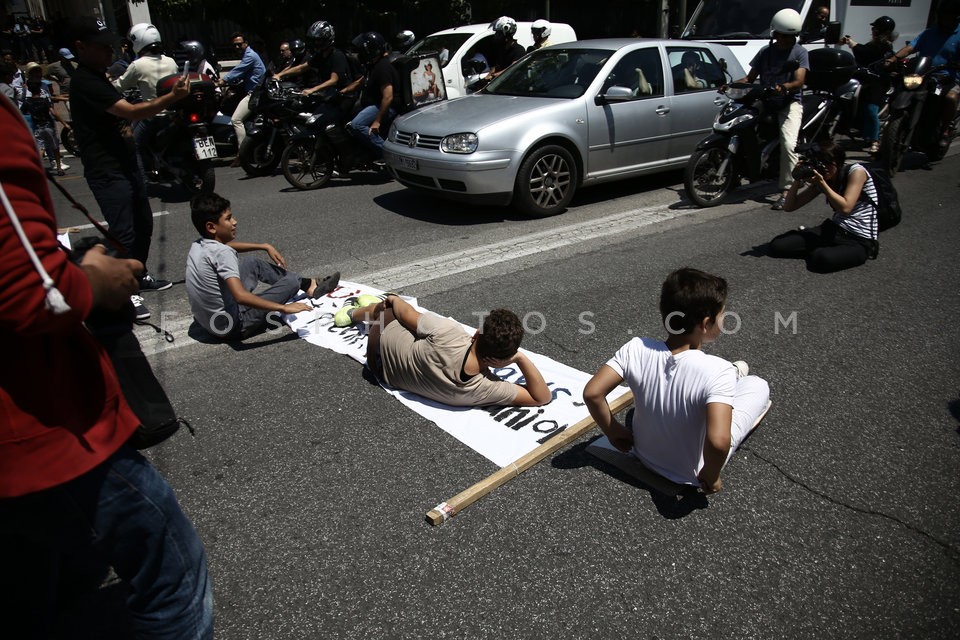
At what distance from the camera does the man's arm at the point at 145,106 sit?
4805 mm

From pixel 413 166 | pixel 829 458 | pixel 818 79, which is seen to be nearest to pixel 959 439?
pixel 829 458

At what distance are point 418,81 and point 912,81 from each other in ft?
21.4

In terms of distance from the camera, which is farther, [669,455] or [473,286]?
[473,286]

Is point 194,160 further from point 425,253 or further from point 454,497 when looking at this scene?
point 454,497

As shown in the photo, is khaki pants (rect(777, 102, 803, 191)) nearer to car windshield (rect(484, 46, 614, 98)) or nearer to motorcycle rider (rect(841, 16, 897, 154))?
car windshield (rect(484, 46, 614, 98))

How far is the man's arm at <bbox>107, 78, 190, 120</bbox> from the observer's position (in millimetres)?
4805

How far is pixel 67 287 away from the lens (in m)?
1.42

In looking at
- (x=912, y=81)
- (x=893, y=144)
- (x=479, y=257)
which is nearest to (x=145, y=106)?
(x=479, y=257)

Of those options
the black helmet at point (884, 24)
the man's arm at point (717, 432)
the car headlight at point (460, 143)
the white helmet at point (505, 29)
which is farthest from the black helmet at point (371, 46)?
the man's arm at point (717, 432)

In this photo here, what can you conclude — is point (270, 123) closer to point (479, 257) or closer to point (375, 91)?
point (375, 91)

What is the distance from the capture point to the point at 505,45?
448 inches

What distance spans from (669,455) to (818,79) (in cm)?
745

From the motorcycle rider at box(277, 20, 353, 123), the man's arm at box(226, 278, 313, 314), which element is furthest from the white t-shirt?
the motorcycle rider at box(277, 20, 353, 123)

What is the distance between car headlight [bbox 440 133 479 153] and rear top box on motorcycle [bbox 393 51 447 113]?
272 centimetres
